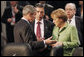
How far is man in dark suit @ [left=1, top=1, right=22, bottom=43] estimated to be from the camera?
7.69 metres

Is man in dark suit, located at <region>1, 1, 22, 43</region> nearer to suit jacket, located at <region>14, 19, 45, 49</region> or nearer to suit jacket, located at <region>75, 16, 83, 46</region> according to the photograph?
suit jacket, located at <region>75, 16, 83, 46</region>

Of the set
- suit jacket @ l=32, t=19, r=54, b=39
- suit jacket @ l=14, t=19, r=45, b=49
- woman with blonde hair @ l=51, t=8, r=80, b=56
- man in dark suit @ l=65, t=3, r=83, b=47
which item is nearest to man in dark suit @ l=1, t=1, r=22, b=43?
man in dark suit @ l=65, t=3, r=83, b=47

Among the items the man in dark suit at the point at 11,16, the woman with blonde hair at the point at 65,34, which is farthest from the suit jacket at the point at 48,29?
the man in dark suit at the point at 11,16

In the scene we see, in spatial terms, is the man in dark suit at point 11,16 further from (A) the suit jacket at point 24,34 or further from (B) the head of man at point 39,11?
(A) the suit jacket at point 24,34

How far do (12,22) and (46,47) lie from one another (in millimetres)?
3026

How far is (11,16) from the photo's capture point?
7.74 meters

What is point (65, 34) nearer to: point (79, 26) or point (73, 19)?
point (73, 19)

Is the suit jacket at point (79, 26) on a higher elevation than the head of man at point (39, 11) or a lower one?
lower

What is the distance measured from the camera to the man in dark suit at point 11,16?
7.69 m

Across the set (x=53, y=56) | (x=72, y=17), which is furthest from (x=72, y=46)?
(x=72, y=17)

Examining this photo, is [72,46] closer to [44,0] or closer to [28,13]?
[28,13]

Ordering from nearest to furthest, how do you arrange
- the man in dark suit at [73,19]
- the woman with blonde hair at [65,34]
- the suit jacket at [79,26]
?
the woman with blonde hair at [65,34], the man in dark suit at [73,19], the suit jacket at [79,26]

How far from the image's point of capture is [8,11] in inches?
307

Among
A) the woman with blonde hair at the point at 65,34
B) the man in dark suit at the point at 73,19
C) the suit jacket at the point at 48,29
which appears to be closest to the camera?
the woman with blonde hair at the point at 65,34
